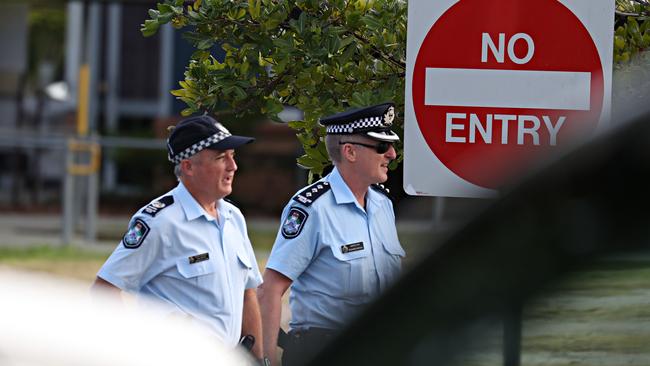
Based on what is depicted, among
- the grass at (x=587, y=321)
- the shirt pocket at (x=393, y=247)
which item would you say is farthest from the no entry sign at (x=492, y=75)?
the grass at (x=587, y=321)

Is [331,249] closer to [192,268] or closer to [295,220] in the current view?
→ [295,220]

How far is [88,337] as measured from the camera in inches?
75.0

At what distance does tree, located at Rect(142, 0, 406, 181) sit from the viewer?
3.47 m

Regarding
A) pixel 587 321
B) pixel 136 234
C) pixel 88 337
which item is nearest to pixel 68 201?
pixel 136 234

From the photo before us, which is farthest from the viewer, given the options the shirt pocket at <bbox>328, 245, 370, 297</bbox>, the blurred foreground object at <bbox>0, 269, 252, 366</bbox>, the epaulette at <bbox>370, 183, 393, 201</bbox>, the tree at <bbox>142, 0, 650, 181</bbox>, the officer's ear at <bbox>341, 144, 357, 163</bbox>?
the epaulette at <bbox>370, 183, 393, 201</bbox>

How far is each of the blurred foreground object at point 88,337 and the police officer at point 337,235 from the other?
149cm

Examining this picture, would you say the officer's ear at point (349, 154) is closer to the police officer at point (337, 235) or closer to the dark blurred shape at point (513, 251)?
the police officer at point (337, 235)

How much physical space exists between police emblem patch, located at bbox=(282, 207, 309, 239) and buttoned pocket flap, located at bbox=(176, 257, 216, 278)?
23cm

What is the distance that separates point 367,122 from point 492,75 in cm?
50

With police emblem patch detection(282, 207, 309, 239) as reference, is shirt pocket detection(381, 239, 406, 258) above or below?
below

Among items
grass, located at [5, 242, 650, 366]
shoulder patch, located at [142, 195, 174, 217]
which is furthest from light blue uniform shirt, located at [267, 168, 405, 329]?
grass, located at [5, 242, 650, 366]

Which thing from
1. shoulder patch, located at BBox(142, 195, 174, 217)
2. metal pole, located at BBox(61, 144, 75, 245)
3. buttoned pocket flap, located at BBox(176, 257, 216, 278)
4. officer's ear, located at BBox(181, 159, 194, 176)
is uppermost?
officer's ear, located at BBox(181, 159, 194, 176)

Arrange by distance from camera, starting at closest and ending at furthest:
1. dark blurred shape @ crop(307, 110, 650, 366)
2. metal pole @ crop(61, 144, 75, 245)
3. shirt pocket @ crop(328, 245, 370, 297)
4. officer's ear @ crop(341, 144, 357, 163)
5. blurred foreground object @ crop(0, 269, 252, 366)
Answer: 1. dark blurred shape @ crop(307, 110, 650, 366)
2. blurred foreground object @ crop(0, 269, 252, 366)
3. shirt pocket @ crop(328, 245, 370, 297)
4. officer's ear @ crop(341, 144, 357, 163)
5. metal pole @ crop(61, 144, 75, 245)

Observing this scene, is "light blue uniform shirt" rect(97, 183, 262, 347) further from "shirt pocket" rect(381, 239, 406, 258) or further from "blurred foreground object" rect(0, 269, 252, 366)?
"blurred foreground object" rect(0, 269, 252, 366)
